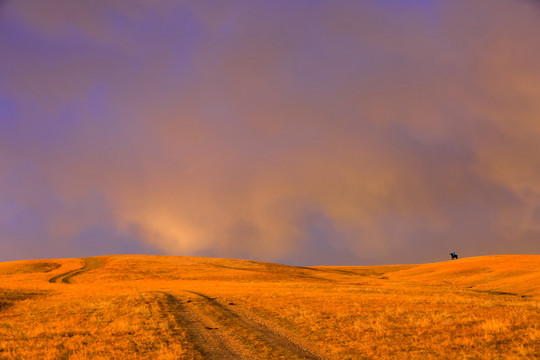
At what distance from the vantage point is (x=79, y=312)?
27.0m

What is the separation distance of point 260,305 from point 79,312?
14.3m

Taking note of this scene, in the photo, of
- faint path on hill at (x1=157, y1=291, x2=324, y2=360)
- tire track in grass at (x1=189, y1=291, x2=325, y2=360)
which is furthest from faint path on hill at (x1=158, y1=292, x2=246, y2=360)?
tire track in grass at (x1=189, y1=291, x2=325, y2=360)

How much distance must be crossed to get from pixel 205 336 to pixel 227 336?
4.01 feet

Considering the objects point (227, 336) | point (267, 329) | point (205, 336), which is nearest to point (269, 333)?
point (267, 329)

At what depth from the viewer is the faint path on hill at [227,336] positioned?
49.7ft

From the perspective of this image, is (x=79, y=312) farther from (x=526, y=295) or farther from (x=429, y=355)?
(x=526, y=295)

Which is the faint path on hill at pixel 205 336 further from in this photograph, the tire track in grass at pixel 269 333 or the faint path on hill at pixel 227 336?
the tire track in grass at pixel 269 333

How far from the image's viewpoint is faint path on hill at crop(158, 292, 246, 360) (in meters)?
15.3

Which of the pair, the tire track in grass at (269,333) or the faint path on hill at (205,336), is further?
the faint path on hill at (205,336)

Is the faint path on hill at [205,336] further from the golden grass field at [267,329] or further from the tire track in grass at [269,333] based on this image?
the tire track in grass at [269,333]

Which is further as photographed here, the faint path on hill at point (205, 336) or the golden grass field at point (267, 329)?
the faint path on hill at point (205, 336)

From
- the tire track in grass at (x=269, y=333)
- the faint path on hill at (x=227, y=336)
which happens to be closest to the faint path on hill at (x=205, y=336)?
the faint path on hill at (x=227, y=336)

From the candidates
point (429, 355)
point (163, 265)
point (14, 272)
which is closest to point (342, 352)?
point (429, 355)

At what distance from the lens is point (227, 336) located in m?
18.4
